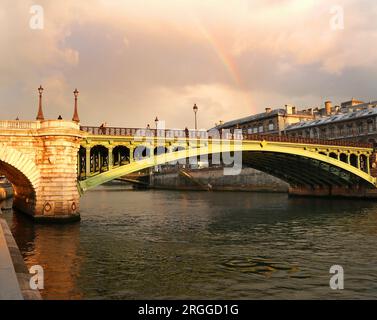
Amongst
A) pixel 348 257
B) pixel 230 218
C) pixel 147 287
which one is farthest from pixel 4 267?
pixel 230 218

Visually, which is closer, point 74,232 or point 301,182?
point 74,232

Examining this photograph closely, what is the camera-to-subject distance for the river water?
14.4 meters

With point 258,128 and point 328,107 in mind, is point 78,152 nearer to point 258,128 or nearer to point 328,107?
point 258,128

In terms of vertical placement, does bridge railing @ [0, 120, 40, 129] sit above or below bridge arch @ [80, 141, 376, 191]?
above

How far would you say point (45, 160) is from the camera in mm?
32406

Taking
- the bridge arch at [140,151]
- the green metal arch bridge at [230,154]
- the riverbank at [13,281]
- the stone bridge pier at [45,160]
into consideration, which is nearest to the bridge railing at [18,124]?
the stone bridge pier at [45,160]

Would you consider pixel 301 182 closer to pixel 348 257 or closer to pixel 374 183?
pixel 374 183

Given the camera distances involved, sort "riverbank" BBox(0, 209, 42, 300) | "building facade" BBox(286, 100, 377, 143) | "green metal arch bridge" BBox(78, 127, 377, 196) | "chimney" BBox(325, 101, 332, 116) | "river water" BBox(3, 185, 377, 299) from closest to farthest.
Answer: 1. "riverbank" BBox(0, 209, 42, 300)
2. "river water" BBox(3, 185, 377, 299)
3. "green metal arch bridge" BBox(78, 127, 377, 196)
4. "building facade" BBox(286, 100, 377, 143)
5. "chimney" BBox(325, 101, 332, 116)

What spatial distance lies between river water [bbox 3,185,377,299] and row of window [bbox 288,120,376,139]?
176 ft

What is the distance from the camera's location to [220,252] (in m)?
21.6

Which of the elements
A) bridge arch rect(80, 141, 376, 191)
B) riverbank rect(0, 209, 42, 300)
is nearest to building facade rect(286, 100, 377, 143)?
bridge arch rect(80, 141, 376, 191)

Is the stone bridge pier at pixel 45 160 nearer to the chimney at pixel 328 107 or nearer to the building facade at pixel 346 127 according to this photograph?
the building facade at pixel 346 127

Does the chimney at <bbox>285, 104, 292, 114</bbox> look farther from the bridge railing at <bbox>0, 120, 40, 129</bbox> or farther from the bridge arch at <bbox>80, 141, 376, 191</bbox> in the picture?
the bridge railing at <bbox>0, 120, 40, 129</bbox>
